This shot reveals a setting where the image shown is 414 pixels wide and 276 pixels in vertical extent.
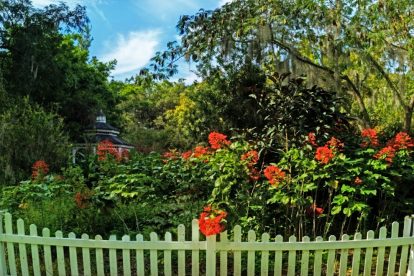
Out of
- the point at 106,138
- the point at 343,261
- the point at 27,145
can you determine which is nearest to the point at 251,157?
the point at 343,261

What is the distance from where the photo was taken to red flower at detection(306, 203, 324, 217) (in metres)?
4.15

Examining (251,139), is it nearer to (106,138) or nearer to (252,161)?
(252,161)

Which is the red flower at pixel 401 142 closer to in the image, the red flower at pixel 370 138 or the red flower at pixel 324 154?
the red flower at pixel 370 138

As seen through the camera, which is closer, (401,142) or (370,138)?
(401,142)

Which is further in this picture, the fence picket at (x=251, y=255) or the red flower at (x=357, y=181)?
the red flower at (x=357, y=181)

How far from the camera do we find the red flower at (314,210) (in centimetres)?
415

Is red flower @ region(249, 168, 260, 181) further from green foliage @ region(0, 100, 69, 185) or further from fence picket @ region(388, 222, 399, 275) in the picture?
green foliage @ region(0, 100, 69, 185)

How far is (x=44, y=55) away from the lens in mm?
16203

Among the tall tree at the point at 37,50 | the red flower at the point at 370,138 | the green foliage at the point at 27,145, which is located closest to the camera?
the red flower at the point at 370,138

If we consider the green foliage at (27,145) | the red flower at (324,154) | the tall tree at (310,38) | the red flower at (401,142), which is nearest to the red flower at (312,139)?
the red flower at (324,154)

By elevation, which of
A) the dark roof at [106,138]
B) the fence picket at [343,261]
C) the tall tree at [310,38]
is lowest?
the dark roof at [106,138]

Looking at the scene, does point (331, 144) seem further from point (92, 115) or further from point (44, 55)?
point (92, 115)

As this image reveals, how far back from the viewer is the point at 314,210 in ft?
13.6

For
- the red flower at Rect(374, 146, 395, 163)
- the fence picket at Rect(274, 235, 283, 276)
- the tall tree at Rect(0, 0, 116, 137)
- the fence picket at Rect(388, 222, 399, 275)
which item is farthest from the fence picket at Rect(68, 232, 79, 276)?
the tall tree at Rect(0, 0, 116, 137)
